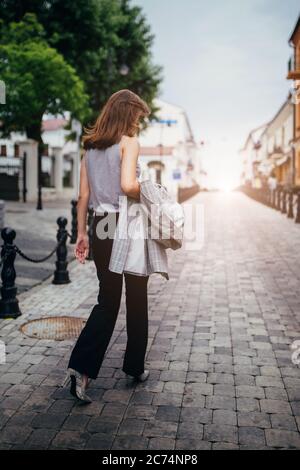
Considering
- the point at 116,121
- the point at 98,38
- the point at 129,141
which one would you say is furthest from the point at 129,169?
the point at 98,38

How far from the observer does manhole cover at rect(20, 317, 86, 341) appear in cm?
472

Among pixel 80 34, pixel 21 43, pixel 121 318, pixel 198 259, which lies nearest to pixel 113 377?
pixel 121 318

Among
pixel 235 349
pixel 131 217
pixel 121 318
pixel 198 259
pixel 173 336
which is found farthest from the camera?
pixel 198 259

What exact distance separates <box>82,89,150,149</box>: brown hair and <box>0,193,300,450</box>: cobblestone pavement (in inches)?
66.2

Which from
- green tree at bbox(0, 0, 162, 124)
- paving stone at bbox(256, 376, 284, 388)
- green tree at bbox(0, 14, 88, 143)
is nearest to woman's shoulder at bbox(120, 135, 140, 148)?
paving stone at bbox(256, 376, 284, 388)

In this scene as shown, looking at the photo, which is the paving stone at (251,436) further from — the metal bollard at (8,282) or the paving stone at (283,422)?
the metal bollard at (8,282)

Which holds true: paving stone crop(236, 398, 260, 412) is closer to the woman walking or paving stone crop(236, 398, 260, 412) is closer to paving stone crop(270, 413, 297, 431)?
paving stone crop(270, 413, 297, 431)

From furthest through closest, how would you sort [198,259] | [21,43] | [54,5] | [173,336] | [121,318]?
[54,5] → [21,43] → [198,259] → [121,318] → [173,336]

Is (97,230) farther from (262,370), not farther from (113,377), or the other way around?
(262,370)

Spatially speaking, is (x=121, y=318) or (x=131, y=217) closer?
(x=131, y=217)

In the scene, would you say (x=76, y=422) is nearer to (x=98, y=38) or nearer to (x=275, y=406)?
(x=275, y=406)

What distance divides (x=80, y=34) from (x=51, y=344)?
23003mm
